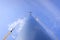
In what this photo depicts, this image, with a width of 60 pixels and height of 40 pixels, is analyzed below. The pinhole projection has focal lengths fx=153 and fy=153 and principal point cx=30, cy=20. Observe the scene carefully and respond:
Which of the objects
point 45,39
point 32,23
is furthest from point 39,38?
point 32,23

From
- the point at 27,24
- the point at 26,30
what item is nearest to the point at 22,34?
the point at 26,30

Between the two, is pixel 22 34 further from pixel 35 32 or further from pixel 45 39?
pixel 45 39

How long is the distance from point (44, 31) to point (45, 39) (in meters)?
2.16

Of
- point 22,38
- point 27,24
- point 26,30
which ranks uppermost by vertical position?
point 27,24

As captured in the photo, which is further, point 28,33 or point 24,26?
point 24,26

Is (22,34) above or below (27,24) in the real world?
below

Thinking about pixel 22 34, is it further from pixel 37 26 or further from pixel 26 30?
pixel 37 26

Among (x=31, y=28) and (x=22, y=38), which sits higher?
(x=31, y=28)

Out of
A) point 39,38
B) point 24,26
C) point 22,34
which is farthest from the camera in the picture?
point 24,26

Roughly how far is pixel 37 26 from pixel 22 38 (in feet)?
11.6

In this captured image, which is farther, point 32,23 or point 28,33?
point 32,23

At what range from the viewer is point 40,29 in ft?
78.8

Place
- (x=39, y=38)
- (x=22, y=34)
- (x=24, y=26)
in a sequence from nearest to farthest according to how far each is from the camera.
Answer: (x=39, y=38), (x=22, y=34), (x=24, y=26)

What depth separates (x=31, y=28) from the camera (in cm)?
2395
